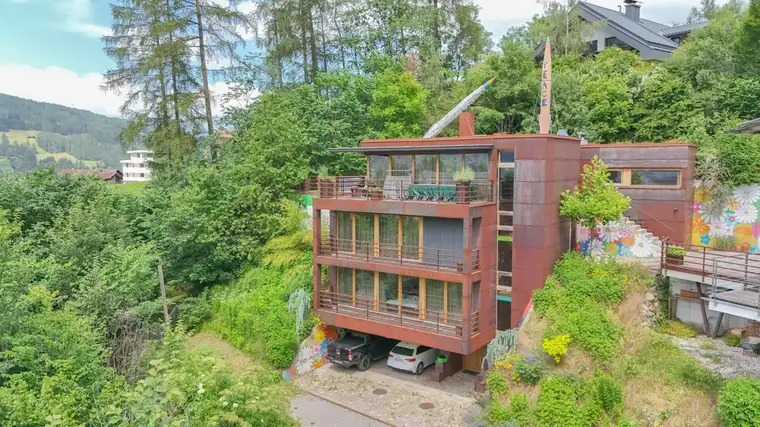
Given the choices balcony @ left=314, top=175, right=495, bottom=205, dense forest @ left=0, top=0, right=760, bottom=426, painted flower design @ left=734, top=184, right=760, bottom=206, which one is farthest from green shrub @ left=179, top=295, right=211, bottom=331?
painted flower design @ left=734, top=184, right=760, bottom=206

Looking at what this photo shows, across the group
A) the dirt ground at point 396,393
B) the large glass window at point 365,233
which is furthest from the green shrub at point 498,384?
the large glass window at point 365,233

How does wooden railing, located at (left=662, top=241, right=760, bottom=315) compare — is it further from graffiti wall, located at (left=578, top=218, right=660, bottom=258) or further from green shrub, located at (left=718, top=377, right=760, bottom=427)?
green shrub, located at (left=718, top=377, right=760, bottom=427)

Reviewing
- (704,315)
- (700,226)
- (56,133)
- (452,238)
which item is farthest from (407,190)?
(56,133)

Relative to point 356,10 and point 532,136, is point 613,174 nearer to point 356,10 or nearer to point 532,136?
point 532,136

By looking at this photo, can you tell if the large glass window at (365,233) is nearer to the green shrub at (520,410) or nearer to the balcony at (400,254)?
the balcony at (400,254)

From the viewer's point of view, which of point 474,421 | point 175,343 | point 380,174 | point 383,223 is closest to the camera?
point 175,343

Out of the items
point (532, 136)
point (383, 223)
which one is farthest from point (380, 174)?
point (532, 136)

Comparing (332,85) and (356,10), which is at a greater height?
(356,10)
